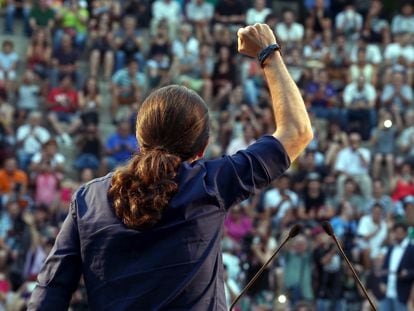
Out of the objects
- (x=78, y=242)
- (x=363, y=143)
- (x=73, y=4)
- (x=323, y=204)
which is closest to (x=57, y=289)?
(x=78, y=242)

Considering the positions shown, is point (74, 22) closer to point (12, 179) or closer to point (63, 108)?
point (63, 108)

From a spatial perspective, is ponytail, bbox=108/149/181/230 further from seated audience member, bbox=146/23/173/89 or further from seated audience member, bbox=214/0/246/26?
seated audience member, bbox=214/0/246/26

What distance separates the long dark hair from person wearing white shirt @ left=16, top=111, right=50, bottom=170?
1412cm

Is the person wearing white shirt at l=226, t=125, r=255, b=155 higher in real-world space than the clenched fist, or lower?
lower

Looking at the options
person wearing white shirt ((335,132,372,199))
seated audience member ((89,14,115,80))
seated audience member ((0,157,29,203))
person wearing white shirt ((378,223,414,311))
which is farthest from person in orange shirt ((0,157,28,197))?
person wearing white shirt ((378,223,414,311))

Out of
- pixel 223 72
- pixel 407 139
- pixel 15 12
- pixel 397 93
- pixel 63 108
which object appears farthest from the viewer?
pixel 15 12

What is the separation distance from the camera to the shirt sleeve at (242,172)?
304cm

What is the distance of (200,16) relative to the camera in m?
21.2

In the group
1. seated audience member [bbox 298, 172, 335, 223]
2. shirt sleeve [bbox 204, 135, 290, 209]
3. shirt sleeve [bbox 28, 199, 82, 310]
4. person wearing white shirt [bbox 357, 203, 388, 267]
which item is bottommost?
person wearing white shirt [bbox 357, 203, 388, 267]

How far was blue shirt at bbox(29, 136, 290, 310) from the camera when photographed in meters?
2.98

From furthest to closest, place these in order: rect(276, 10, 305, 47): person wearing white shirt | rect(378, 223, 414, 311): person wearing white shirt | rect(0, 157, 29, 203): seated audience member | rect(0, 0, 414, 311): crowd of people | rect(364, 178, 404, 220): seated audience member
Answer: rect(276, 10, 305, 47): person wearing white shirt → rect(364, 178, 404, 220): seated audience member → rect(0, 157, 29, 203): seated audience member → rect(0, 0, 414, 311): crowd of people → rect(378, 223, 414, 311): person wearing white shirt

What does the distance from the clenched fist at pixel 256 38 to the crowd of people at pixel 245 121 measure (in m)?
10.1

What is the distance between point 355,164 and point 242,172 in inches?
595

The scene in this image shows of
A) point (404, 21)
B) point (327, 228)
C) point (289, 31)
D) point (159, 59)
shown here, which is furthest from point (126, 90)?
point (327, 228)
